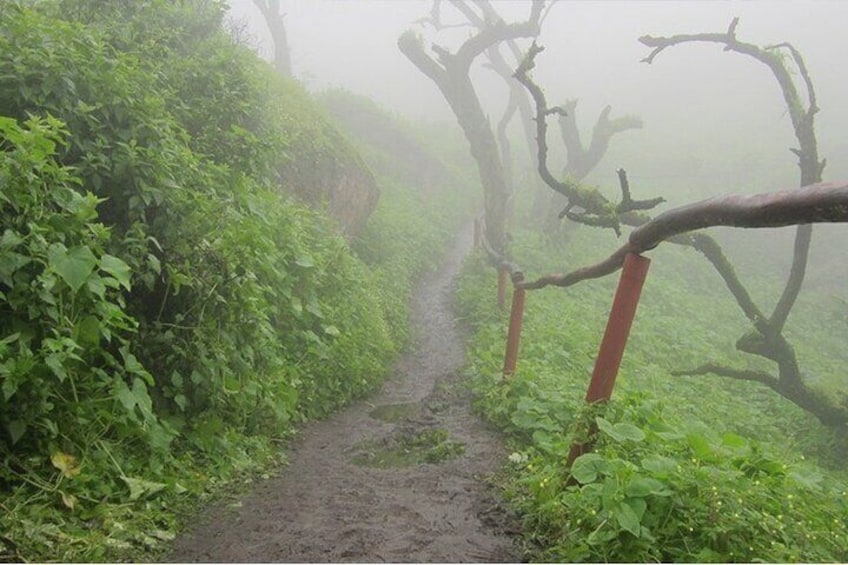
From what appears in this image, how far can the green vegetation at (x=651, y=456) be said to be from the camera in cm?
261

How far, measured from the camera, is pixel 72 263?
319cm

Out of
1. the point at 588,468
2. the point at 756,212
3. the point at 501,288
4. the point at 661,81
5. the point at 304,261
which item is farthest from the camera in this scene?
the point at 661,81

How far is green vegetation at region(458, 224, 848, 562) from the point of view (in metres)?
2.61

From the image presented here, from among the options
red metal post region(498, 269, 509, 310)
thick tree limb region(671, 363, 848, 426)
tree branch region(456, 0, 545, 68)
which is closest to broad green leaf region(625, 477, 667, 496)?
thick tree limb region(671, 363, 848, 426)

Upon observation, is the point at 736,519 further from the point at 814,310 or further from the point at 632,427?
the point at 814,310

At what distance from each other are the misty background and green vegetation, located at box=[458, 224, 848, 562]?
33.2 ft

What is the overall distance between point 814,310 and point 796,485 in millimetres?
18535

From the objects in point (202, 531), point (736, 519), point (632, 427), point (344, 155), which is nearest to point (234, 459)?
point (202, 531)

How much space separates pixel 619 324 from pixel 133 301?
133 inches

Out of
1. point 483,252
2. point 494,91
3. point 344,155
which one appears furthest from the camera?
point 494,91

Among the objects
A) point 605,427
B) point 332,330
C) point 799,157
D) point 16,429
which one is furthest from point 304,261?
point 799,157

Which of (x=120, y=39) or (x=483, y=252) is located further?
(x=483, y=252)

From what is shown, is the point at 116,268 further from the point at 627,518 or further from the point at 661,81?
the point at 661,81

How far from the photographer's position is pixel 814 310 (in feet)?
60.6
